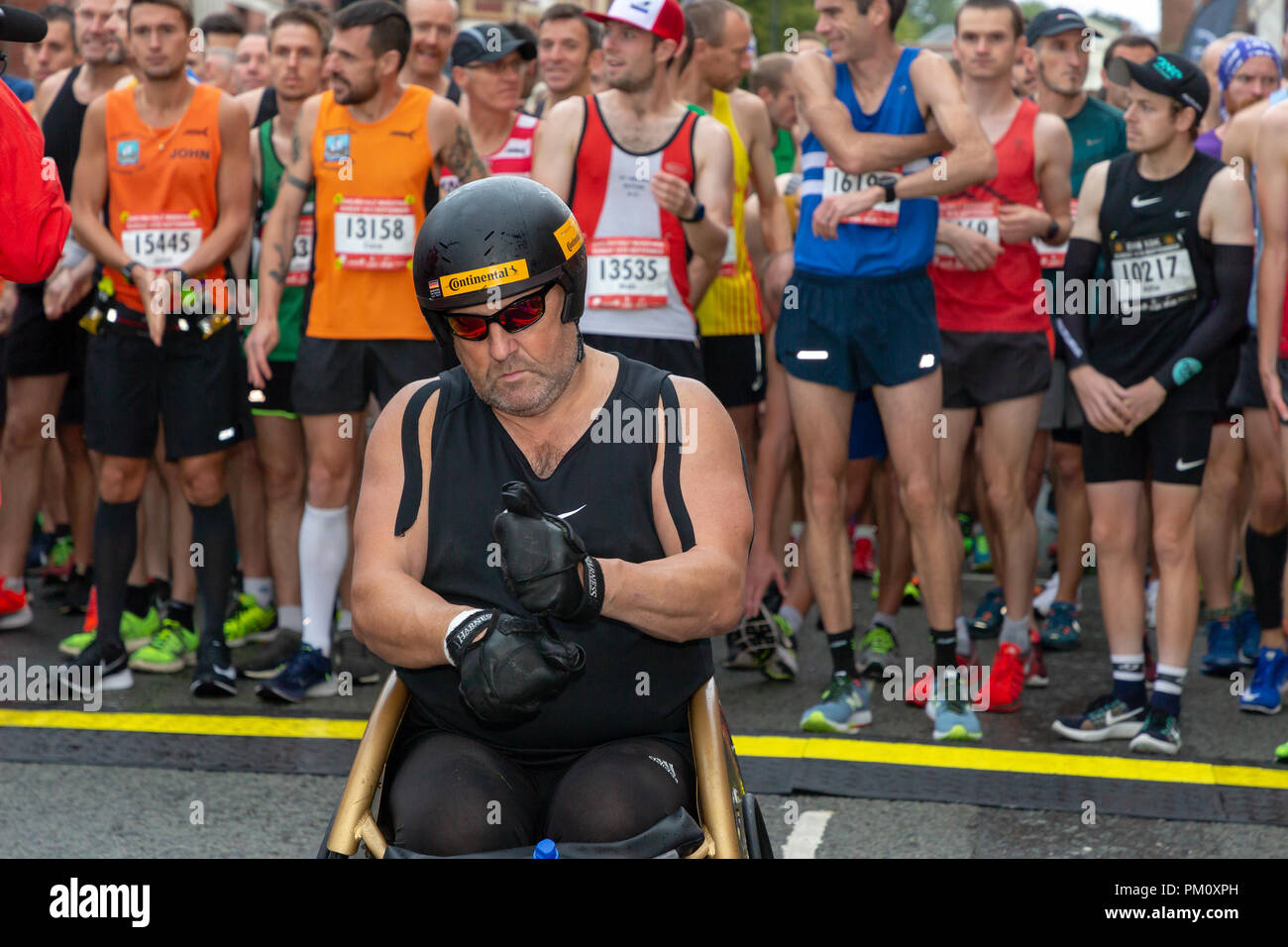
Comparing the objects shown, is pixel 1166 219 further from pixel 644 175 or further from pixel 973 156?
pixel 644 175

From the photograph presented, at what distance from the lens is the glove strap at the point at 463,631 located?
2635mm

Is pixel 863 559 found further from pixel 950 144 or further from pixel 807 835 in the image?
pixel 807 835

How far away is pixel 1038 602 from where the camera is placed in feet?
26.7

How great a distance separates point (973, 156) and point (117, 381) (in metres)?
3.45

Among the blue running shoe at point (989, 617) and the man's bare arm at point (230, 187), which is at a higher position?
the man's bare arm at point (230, 187)

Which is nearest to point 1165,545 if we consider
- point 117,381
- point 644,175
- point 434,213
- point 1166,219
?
point 1166,219

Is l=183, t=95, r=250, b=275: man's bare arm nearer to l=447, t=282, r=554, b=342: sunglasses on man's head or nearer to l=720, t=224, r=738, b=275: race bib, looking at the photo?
l=720, t=224, r=738, b=275: race bib

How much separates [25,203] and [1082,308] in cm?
394

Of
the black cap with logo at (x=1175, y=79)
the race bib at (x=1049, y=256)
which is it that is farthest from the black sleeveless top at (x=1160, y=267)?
the race bib at (x=1049, y=256)

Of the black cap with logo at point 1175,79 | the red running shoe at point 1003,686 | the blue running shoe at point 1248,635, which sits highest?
the black cap with logo at point 1175,79

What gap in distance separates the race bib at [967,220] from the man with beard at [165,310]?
2.90 m

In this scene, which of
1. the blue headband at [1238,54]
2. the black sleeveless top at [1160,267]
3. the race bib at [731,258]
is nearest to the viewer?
the black sleeveless top at [1160,267]

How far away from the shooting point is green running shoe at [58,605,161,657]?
6.78 m

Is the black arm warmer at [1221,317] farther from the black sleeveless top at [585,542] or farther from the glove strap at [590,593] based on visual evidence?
the glove strap at [590,593]
